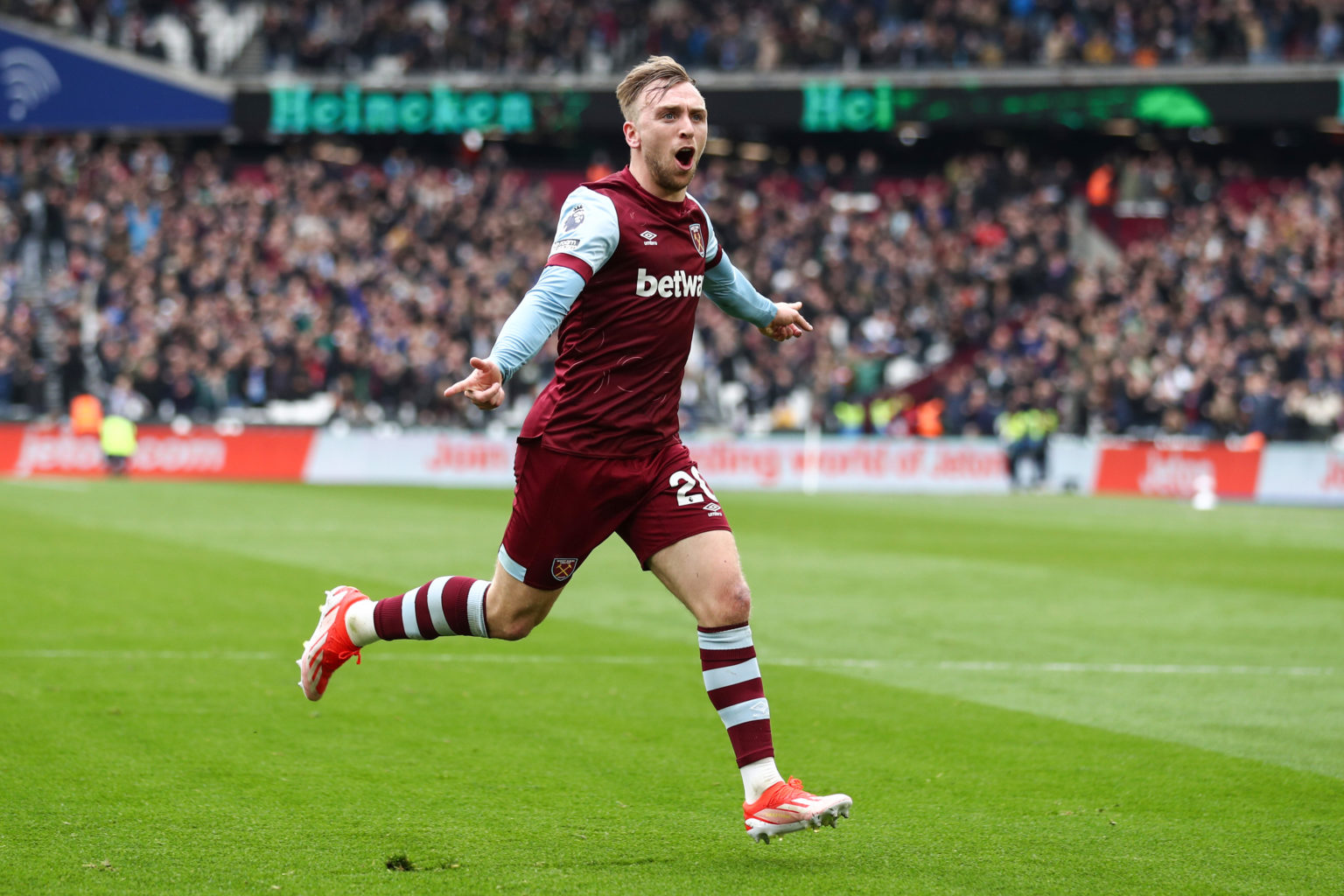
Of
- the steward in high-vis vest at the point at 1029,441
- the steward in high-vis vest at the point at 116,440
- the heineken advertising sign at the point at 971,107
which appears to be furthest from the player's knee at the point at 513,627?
the heineken advertising sign at the point at 971,107

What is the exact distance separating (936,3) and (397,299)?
47.2 feet

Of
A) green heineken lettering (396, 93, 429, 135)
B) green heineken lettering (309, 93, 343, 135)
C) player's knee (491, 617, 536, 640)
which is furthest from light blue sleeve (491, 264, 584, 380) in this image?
green heineken lettering (309, 93, 343, 135)

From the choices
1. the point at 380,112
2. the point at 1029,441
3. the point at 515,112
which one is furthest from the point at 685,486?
the point at 380,112

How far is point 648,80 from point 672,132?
0.20 metres

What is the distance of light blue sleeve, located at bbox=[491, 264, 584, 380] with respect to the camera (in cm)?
479

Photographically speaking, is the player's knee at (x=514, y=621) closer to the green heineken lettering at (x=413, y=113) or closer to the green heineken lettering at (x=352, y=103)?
the green heineken lettering at (x=413, y=113)

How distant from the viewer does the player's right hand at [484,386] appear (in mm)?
4578

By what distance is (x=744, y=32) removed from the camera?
1507 inches

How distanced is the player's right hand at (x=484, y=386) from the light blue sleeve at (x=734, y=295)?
1.34 metres

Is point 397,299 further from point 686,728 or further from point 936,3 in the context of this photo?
point 686,728

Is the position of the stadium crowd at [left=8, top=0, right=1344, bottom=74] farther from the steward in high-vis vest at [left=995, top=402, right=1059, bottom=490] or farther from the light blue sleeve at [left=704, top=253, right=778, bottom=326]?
the light blue sleeve at [left=704, top=253, right=778, bottom=326]

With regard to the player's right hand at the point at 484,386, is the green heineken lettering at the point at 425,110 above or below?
above

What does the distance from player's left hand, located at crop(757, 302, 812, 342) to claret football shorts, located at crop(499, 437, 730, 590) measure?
41.3 inches

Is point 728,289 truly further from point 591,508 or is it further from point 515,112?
point 515,112
